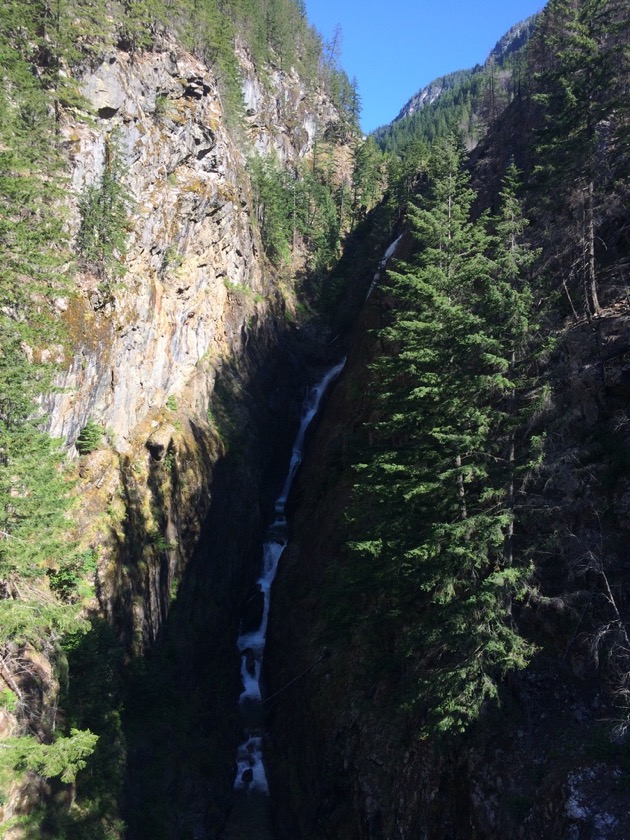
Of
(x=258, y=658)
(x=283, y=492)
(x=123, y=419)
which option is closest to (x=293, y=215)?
(x=283, y=492)

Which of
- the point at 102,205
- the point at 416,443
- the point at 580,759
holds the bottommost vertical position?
the point at 580,759

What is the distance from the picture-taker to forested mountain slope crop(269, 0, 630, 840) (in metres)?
10.3

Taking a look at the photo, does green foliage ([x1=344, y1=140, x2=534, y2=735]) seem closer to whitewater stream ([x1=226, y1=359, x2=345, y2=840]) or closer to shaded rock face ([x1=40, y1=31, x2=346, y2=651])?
shaded rock face ([x1=40, y1=31, x2=346, y2=651])

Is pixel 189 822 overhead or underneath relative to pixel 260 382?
underneath

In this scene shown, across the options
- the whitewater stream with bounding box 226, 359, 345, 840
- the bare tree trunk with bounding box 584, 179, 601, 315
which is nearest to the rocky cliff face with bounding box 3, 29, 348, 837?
the whitewater stream with bounding box 226, 359, 345, 840

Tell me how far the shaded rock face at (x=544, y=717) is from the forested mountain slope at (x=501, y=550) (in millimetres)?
44

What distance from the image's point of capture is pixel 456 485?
12734 mm

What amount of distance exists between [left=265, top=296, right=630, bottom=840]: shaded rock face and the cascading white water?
3.46 meters

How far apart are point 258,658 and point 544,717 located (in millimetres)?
19207

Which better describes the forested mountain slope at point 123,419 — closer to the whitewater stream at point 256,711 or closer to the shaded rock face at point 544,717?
the whitewater stream at point 256,711

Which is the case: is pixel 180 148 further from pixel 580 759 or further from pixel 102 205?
pixel 580 759

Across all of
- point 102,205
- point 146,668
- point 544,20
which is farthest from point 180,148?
point 544,20

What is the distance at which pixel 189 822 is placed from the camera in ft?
61.0

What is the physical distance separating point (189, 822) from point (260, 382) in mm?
25866
